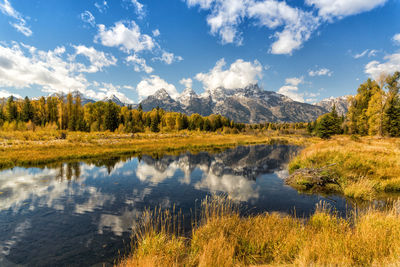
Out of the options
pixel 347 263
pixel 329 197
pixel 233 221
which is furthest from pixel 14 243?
pixel 329 197

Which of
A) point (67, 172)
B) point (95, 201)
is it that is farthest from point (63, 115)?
point (95, 201)

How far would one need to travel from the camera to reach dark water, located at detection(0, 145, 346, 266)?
21.5 ft

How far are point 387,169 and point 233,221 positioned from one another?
1571 cm

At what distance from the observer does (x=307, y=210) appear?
9.95 meters

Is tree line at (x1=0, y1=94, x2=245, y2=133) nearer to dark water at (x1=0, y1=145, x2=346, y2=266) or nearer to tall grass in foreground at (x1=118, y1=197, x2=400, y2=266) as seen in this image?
dark water at (x1=0, y1=145, x2=346, y2=266)

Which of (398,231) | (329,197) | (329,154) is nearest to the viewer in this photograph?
(398,231)

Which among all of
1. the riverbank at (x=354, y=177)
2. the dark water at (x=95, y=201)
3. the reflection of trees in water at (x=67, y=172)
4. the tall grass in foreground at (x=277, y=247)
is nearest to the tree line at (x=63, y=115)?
the reflection of trees in water at (x=67, y=172)

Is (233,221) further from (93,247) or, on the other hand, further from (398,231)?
(93,247)

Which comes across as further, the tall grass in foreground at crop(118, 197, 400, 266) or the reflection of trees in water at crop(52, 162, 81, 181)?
the reflection of trees in water at crop(52, 162, 81, 181)

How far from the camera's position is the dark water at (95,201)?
656 centimetres

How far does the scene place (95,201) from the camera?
10.9m

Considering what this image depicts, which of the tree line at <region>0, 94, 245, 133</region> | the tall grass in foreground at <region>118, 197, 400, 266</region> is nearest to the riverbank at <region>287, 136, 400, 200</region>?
the tall grass in foreground at <region>118, 197, 400, 266</region>

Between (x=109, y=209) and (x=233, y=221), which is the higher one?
(x=233, y=221)

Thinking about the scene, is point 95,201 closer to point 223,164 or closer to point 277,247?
point 277,247
